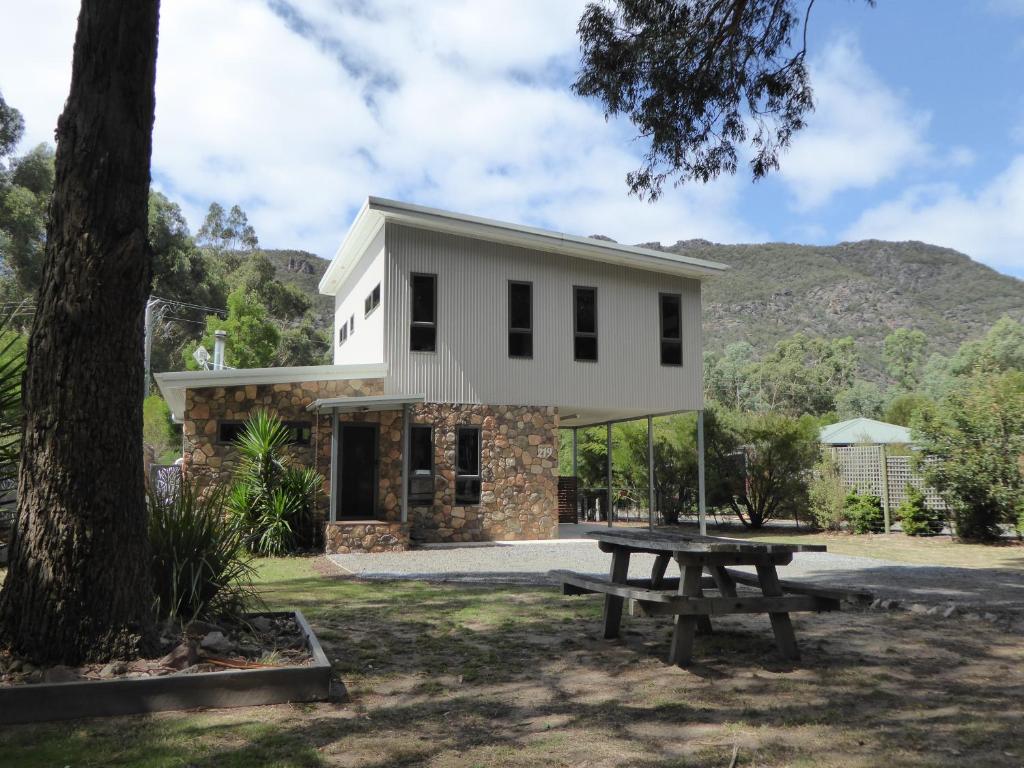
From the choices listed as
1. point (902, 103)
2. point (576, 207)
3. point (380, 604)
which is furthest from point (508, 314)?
point (902, 103)

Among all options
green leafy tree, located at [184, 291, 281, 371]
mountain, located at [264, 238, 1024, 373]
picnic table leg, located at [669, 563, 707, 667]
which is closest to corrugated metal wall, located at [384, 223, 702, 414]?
picnic table leg, located at [669, 563, 707, 667]

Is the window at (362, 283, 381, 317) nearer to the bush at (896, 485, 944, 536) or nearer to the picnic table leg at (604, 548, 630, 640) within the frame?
the picnic table leg at (604, 548, 630, 640)

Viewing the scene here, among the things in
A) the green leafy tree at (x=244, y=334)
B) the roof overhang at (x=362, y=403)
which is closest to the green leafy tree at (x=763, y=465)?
the roof overhang at (x=362, y=403)

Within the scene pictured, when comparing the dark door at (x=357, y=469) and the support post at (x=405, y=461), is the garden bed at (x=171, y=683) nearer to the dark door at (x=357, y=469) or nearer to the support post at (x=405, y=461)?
the support post at (x=405, y=461)

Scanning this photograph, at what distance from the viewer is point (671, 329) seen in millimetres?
16312

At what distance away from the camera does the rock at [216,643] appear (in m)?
4.48

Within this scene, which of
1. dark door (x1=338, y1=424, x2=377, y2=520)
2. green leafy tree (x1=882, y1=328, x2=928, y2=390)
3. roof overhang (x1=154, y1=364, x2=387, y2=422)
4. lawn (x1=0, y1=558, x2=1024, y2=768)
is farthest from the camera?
green leafy tree (x1=882, y1=328, x2=928, y2=390)

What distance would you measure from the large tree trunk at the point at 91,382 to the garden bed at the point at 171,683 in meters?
0.17

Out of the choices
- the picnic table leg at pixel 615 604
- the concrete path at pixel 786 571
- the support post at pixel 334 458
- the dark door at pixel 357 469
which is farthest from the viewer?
the dark door at pixel 357 469

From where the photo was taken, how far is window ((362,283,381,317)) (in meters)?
14.7

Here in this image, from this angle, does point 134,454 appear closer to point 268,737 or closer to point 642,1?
point 268,737

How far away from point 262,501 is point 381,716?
29.9ft

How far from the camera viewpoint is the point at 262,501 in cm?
1234

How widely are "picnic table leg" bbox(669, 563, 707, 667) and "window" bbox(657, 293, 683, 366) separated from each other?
38.0 ft
